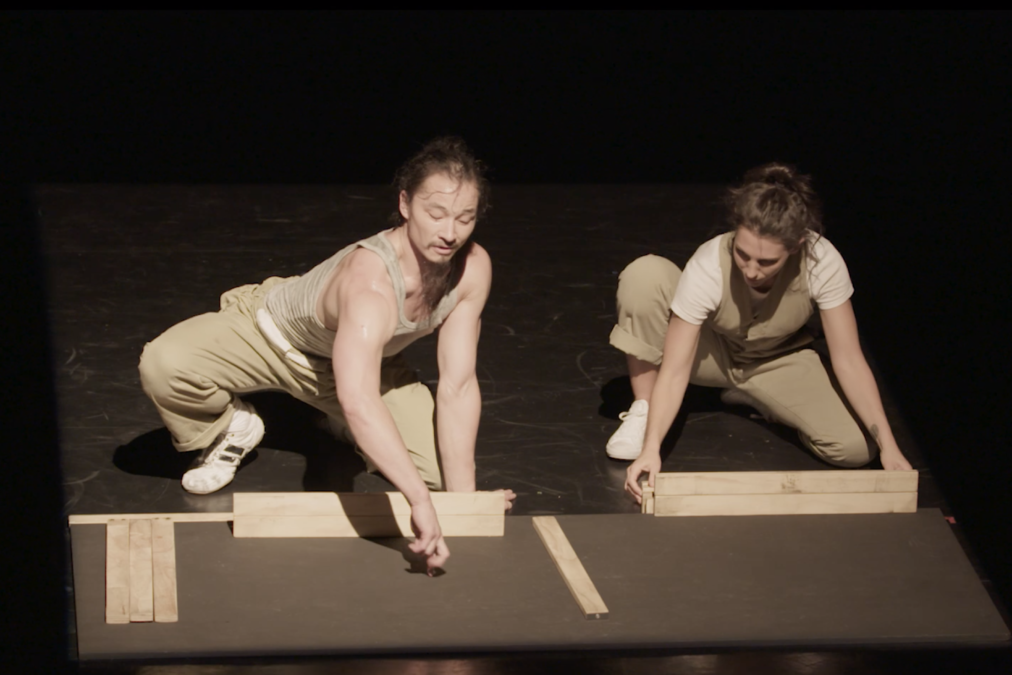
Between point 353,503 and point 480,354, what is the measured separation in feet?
3.75

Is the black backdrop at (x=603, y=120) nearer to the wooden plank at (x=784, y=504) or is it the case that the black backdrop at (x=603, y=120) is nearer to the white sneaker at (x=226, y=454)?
the wooden plank at (x=784, y=504)

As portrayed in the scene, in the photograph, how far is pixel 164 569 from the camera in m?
3.08

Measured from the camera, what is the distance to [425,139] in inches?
246

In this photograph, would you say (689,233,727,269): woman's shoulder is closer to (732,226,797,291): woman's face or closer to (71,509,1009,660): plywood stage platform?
(732,226,797,291): woman's face

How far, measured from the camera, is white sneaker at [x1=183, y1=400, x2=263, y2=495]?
3559 millimetres

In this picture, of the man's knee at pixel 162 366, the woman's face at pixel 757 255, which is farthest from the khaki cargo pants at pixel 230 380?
the woman's face at pixel 757 255

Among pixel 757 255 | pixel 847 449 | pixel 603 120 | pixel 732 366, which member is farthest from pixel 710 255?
pixel 603 120

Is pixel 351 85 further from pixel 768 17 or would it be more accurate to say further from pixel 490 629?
pixel 490 629

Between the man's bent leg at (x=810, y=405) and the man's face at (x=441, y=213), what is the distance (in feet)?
3.79

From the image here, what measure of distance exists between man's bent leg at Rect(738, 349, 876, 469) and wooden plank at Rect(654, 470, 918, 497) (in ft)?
0.91

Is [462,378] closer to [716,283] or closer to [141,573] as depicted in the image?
[716,283]

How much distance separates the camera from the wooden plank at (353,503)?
3.22 m

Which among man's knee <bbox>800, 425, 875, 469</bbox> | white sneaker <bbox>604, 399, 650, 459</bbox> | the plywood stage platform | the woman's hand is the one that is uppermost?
white sneaker <bbox>604, 399, 650, 459</bbox>

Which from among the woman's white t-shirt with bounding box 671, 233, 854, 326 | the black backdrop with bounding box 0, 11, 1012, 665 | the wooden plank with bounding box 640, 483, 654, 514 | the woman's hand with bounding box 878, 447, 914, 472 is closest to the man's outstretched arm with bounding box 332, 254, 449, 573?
the wooden plank with bounding box 640, 483, 654, 514
